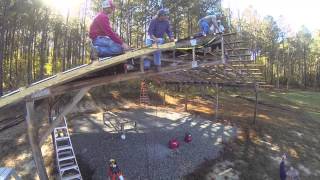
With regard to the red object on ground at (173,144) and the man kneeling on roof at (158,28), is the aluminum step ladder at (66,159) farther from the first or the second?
the man kneeling on roof at (158,28)

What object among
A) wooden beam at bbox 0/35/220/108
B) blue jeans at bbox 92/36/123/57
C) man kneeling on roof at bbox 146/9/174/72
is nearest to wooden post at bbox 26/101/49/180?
wooden beam at bbox 0/35/220/108

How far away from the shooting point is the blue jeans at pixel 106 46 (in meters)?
10.0

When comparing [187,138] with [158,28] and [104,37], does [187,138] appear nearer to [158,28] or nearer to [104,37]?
[158,28]

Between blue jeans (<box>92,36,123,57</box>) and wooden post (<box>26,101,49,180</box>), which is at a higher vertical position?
blue jeans (<box>92,36,123,57</box>)

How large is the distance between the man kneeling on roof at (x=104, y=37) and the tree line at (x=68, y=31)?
23.0 metres

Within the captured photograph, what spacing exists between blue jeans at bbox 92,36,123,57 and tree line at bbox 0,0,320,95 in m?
23.0

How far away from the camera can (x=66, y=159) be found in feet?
47.0

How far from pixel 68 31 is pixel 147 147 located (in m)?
30.8

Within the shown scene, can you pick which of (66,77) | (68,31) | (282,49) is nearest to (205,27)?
(66,77)

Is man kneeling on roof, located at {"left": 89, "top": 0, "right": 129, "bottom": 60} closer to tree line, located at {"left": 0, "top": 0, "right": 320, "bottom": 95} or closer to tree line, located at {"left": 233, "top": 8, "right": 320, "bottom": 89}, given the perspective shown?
tree line, located at {"left": 0, "top": 0, "right": 320, "bottom": 95}

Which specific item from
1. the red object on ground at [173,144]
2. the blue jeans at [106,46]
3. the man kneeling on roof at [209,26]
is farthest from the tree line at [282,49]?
the blue jeans at [106,46]

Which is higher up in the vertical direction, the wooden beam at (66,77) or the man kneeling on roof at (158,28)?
the man kneeling on roof at (158,28)

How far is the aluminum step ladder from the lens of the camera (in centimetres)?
1385

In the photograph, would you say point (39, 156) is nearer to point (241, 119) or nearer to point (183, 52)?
point (183, 52)
